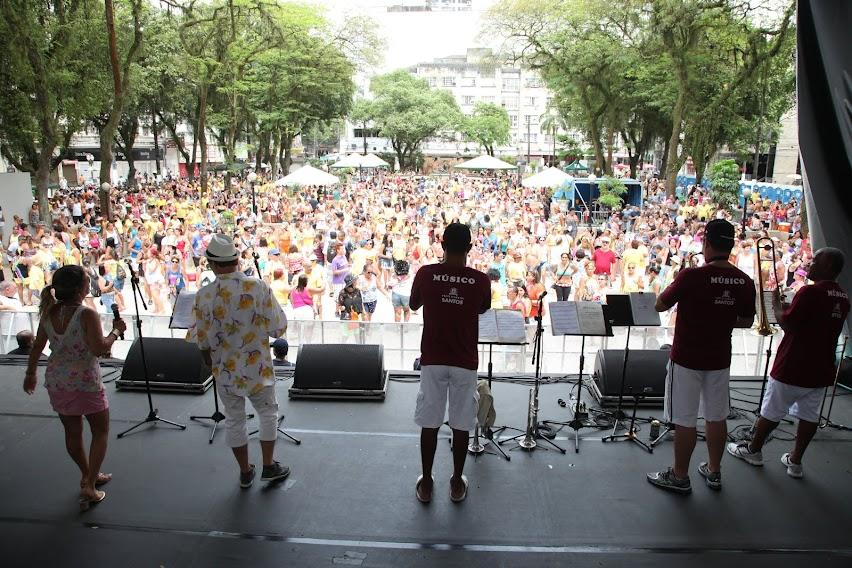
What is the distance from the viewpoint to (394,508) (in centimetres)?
325

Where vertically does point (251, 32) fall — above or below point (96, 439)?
above

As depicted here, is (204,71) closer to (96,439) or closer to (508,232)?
(508,232)

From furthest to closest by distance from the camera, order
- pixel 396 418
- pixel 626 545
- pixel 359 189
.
Result: 1. pixel 359 189
2. pixel 396 418
3. pixel 626 545

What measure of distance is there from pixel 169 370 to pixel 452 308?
2.97 metres

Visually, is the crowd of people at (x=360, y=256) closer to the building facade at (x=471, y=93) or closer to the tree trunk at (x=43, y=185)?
the tree trunk at (x=43, y=185)

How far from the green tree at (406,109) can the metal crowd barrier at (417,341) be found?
124ft

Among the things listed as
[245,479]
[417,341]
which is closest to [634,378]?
[417,341]

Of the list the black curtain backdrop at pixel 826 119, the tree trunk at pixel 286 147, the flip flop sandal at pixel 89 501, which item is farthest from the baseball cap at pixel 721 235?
the tree trunk at pixel 286 147

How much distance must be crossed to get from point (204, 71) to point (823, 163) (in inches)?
769

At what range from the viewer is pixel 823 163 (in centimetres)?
474

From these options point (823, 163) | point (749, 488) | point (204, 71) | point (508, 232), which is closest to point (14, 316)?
point (749, 488)

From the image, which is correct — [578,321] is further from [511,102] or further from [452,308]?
[511,102]

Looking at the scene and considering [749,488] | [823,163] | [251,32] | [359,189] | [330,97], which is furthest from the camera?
[330,97]

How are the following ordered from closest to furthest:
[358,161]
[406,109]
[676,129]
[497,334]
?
[497,334] → [676,129] → [358,161] → [406,109]
